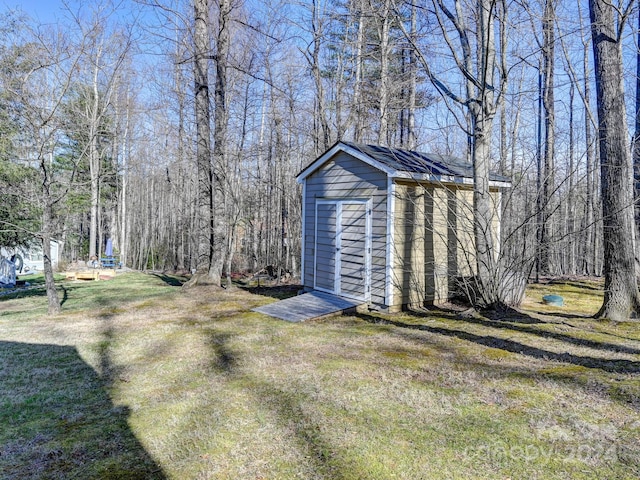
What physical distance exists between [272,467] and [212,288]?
25.3 feet

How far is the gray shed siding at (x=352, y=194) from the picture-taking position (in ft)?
23.4

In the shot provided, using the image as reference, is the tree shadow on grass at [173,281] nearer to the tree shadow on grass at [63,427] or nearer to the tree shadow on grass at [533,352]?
the tree shadow on grass at [63,427]

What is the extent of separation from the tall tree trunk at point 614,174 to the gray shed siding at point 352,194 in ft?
10.5

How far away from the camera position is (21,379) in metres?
4.43

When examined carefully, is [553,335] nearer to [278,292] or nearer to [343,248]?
[343,248]

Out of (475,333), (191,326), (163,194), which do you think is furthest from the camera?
(163,194)

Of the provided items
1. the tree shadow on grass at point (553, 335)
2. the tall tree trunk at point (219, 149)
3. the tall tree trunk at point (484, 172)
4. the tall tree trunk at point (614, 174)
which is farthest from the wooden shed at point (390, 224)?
the tall tree trunk at point (219, 149)

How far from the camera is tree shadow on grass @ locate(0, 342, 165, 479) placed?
268cm

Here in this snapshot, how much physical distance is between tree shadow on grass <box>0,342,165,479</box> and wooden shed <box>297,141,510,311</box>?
4484mm

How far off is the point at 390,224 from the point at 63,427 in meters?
5.18

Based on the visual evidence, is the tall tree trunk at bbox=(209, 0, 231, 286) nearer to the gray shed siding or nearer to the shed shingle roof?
the gray shed siding

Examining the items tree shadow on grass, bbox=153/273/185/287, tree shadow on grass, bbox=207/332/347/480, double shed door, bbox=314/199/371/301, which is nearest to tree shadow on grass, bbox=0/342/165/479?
tree shadow on grass, bbox=207/332/347/480

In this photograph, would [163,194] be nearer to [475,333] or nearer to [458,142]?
[458,142]

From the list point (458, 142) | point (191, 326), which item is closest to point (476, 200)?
point (191, 326)
